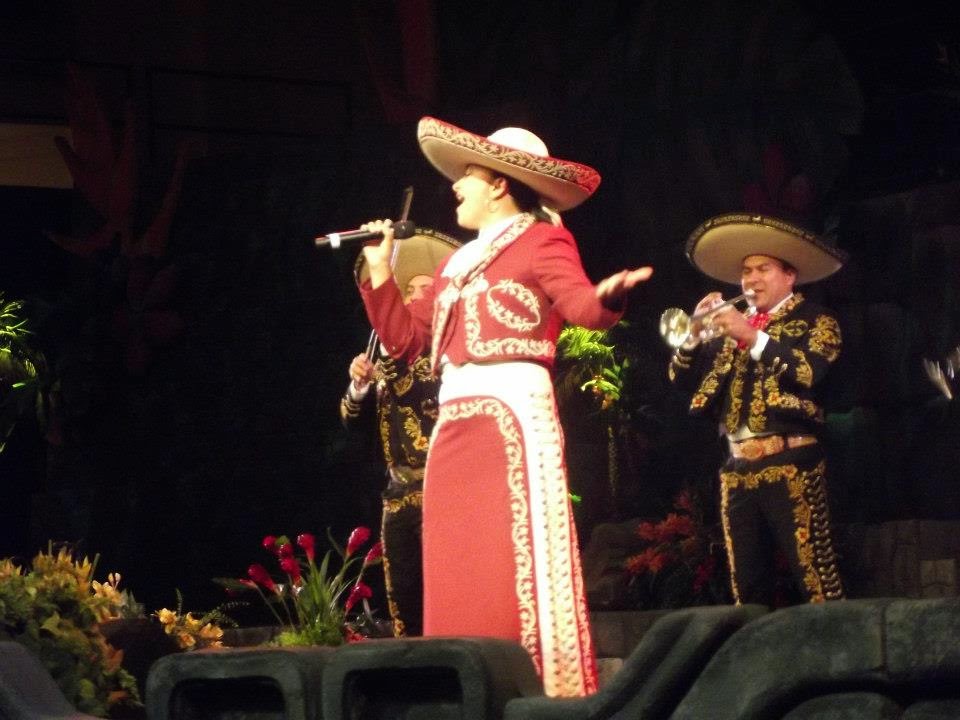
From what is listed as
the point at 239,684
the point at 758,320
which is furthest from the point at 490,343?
the point at 758,320

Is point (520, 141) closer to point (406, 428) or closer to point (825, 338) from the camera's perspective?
point (825, 338)

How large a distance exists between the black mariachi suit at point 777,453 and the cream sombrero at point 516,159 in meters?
1.81

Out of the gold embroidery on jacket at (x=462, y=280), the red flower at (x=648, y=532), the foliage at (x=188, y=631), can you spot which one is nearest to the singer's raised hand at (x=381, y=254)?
the gold embroidery on jacket at (x=462, y=280)

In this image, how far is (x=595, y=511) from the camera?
7367mm

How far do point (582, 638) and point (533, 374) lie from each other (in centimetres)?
59

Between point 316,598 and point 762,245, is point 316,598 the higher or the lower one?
the lower one

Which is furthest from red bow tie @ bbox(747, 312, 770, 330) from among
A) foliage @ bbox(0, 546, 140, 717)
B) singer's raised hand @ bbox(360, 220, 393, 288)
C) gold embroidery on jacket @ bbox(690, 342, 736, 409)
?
foliage @ bbox(0, 546, 140, 717)

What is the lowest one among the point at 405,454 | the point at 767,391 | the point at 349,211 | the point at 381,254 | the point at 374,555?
the point at 374,555

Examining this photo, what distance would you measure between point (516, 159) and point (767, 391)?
2.05m

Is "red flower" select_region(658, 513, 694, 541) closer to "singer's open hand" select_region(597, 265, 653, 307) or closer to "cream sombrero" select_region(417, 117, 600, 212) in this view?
"cream sombrero" select_region(417, 117, 600, 212)

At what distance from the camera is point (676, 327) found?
562cm

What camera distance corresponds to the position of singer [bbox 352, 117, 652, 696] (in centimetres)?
357

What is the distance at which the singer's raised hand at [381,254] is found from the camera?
3.85 m

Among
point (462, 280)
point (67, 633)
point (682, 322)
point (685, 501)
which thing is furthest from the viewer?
point (685, 501)
